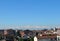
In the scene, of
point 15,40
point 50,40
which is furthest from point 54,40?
point 15,40

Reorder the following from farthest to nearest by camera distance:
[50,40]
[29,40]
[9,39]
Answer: [9,39], [50,40], [29,40]

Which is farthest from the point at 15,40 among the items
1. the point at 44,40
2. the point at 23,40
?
the point at 44,40

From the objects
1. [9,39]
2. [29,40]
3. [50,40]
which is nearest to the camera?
[29,40]

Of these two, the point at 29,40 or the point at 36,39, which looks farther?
the point at 36,39

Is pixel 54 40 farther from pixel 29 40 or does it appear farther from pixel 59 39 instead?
pixel 29 40

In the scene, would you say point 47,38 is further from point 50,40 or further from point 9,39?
point 9,39

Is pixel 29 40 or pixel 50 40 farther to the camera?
pixel 50 40

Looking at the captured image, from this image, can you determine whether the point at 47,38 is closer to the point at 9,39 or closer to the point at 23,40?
the point at 23,40

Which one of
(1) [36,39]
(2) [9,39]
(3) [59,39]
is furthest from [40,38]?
(2) [9,39]
